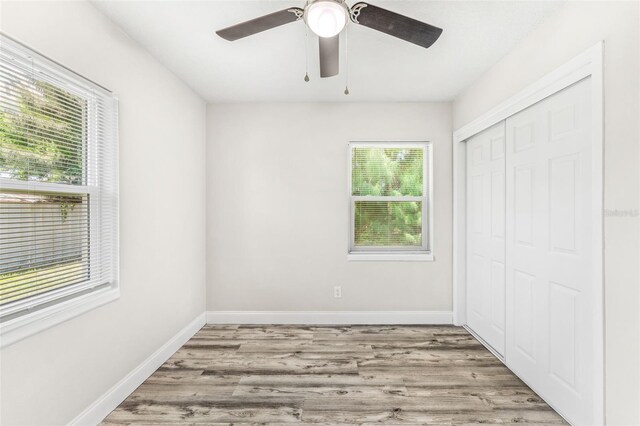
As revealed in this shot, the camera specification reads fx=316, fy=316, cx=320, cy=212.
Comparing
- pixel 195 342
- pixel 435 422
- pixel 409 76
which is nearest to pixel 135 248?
pixel 195 342

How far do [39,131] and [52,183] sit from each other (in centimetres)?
27

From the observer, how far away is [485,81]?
9.24 feet

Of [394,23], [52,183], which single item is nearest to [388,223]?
[394,23]

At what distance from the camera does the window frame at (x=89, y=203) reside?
147cm

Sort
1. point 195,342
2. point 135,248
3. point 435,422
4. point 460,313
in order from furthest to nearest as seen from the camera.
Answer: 1. point 460,313
2. point 195,342
3. point 135,248
4. point 435,422

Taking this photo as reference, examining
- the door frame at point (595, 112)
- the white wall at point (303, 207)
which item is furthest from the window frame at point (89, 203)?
the door frame at point (595, 112)

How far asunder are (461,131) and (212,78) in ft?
8.25

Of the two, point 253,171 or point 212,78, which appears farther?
point 253,171

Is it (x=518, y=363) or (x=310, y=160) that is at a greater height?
(x=310, y=160)

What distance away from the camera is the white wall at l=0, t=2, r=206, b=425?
1547 millimetres

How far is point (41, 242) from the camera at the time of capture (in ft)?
5.39

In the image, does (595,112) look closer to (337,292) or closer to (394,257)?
(394,257)

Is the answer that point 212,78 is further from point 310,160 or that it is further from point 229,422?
point 229,422

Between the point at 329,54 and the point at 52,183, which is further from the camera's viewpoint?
the point at 329,54
